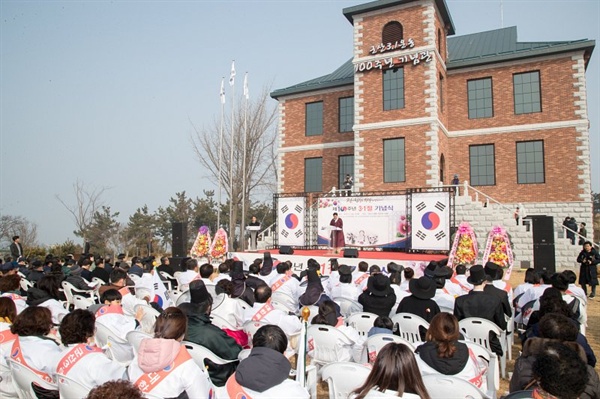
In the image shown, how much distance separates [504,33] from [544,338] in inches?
1039

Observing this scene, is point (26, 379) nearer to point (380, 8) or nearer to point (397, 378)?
point (397, 378)

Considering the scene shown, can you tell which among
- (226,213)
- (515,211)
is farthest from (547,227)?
(226,213)

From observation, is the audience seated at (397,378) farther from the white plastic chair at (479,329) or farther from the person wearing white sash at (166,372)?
the white plastic chair at (479,329)

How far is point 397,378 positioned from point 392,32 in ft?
71.7

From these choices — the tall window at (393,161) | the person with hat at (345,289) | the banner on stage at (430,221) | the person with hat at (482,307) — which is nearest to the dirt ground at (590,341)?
the person with hat at (482,307)

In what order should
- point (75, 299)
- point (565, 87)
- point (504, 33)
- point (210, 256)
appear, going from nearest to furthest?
point (75, 299) → point (210, 256) → point (565, 87) → point (504, 33)

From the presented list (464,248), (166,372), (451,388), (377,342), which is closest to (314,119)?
(464,248)

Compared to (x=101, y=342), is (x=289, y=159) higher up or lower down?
higher up

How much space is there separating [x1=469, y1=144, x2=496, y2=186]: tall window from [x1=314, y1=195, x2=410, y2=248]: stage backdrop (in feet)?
20.7

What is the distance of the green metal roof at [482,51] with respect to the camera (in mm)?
20417

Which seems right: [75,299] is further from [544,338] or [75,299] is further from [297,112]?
[297,112]

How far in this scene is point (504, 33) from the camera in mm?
25312

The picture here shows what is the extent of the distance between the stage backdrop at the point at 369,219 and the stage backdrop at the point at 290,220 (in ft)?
2.89

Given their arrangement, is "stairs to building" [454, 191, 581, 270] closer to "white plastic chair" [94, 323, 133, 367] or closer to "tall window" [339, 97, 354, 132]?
"tall window" [339, 97, 354, 132]
